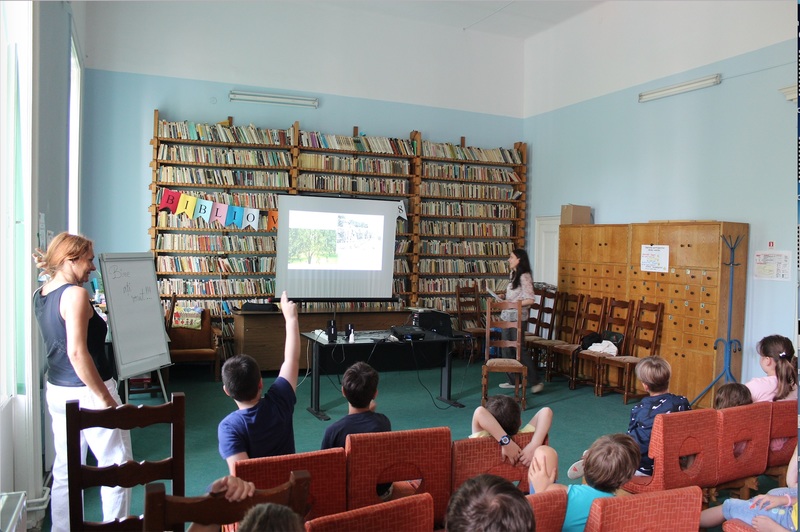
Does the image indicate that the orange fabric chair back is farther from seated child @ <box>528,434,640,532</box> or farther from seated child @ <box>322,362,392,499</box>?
seated child @ <box>322,362,392,499</box>

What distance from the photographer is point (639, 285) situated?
6965mm

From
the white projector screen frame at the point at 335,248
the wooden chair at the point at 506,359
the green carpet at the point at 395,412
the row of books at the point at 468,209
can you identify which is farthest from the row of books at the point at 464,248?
the wooden chair at the point at 506,359

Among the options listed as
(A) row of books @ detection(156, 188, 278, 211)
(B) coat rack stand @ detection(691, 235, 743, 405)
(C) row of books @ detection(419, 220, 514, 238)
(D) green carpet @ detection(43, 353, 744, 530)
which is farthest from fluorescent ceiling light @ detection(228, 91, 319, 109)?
(B) coat rack stand @ detection(691, 235, 743, 405)

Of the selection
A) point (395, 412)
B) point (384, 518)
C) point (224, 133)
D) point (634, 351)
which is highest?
point (224, 133)

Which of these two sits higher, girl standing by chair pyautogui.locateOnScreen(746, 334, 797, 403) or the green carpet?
girl standing by chair pyautogui.locateOnScreen(746, 334, 797, 403)

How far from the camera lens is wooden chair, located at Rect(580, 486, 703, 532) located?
1.74m

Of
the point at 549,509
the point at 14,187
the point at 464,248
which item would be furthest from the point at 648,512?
the point at 464,248

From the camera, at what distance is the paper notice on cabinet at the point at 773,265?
5805 mm

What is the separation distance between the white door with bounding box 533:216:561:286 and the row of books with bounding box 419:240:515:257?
42cm

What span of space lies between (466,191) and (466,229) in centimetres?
56

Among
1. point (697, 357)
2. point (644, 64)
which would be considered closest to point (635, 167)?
point (644, 64)

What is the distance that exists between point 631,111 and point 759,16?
177cm

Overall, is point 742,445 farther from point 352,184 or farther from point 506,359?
point 352,184

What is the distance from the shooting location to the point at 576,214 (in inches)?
315
